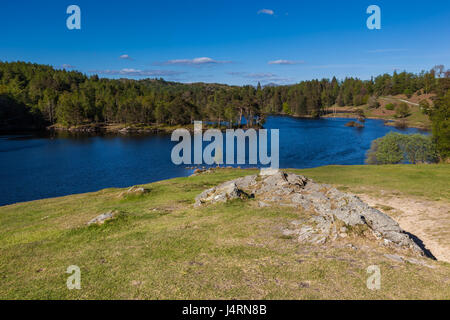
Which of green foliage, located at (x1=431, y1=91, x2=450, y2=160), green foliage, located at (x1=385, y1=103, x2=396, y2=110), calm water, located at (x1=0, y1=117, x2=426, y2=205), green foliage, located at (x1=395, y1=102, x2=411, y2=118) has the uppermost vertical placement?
green foliage, located at (x1=385, y1=103, x2=396, y2=110)

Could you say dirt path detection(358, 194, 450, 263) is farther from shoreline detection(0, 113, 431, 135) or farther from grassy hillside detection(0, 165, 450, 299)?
shoreline detection(0, 113, 431, 135)

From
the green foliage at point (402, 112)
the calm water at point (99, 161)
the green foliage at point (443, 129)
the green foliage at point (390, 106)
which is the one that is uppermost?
the green foliage at point (390, 106)

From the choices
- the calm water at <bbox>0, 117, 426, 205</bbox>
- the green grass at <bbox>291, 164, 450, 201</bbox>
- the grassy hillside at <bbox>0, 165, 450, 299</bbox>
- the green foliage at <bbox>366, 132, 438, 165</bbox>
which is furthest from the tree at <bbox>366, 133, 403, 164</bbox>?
the grassy hillside at <bbox>0, 165, 450, 299</bbox>

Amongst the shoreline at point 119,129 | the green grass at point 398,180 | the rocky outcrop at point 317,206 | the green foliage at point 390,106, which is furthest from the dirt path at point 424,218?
the green foliage at point 390,106

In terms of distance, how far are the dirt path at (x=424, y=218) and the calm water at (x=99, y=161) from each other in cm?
4218

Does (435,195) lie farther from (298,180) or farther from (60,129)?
(60,129)

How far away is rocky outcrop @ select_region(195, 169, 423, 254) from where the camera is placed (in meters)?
14.7

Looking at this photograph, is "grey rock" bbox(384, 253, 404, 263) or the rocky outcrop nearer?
"grey rock" bbox(384, 253, 404, 263)

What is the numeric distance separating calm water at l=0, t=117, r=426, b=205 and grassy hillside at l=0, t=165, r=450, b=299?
3138 cm

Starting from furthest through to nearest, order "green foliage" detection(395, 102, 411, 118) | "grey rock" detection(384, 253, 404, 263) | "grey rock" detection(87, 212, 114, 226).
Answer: "green foliage" detection(395, 102, 411, 118)
"grey rock" detection(87, 212, 114, 226)
"grey rock" detection(384, 253, 404, 263)

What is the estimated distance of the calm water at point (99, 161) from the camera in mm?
52531

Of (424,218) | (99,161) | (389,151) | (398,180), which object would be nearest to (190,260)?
(424,218)

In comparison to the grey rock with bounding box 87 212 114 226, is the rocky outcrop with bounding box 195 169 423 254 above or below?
above

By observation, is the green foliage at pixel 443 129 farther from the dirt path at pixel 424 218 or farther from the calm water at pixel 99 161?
the dirt path at pixel 424 218
